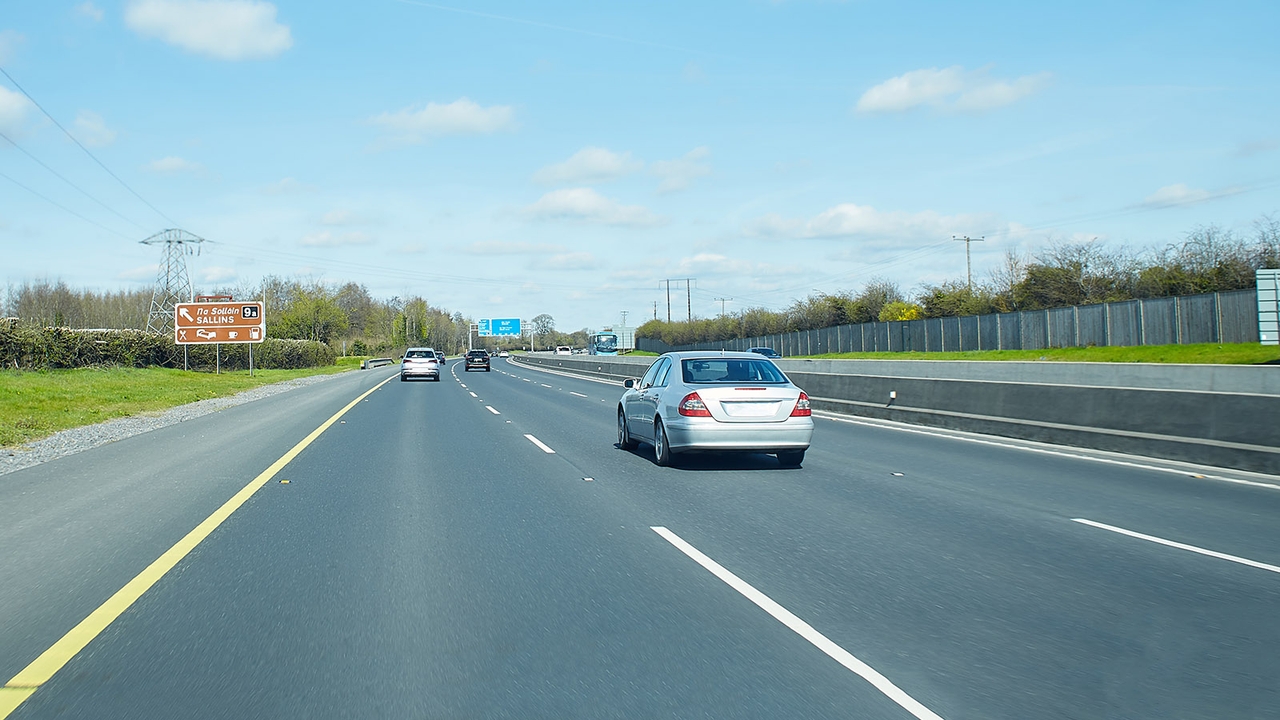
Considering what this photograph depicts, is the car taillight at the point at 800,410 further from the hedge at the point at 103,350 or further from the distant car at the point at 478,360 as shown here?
the distant car at the point at 478,360

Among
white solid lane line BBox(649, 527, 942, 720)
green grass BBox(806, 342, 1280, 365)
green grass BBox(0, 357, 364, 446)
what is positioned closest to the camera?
white solid lane line BBox(649, 527, 942, 720)

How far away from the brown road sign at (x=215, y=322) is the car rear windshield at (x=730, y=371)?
43025mm

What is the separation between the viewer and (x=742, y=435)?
38.4ft

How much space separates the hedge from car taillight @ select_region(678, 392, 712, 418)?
112 ft

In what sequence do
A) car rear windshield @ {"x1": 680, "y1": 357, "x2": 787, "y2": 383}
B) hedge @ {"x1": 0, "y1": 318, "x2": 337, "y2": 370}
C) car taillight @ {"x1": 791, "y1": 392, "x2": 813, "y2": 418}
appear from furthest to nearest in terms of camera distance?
hedge @ {"x1": 0, "y1": 318, "x2": 337, "y2": 370}
car rear windshield @ {"x1": 680, "y1": 357, "x2": 787, "y2": 383}
car taillight @ {"x1": 791, "y1": 392, "x2": 813, "y2": 418}

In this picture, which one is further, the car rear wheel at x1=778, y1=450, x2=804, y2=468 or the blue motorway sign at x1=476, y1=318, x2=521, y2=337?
the blue motorway sign at x1=476, y1=318, x2=521, y2=337

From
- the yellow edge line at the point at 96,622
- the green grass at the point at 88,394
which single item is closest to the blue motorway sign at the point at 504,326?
the green grass at the point at 88,394

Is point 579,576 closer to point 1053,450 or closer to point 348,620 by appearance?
point 348,620

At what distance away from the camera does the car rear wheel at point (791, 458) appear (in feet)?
40.1

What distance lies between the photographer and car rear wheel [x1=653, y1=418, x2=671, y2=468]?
12234 mm

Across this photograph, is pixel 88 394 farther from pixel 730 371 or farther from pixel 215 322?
pixel 730 371

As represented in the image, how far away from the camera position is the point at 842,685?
438cm

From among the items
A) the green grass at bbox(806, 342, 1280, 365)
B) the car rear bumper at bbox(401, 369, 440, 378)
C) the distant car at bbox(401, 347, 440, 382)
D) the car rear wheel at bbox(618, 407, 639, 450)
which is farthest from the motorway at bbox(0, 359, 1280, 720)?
the distant car at bbox(401, 347, 440, 382)

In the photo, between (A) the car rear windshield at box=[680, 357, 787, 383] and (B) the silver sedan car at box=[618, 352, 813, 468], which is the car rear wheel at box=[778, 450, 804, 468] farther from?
(A) the car rear windshield at box=[680, 357, 787, 383]
